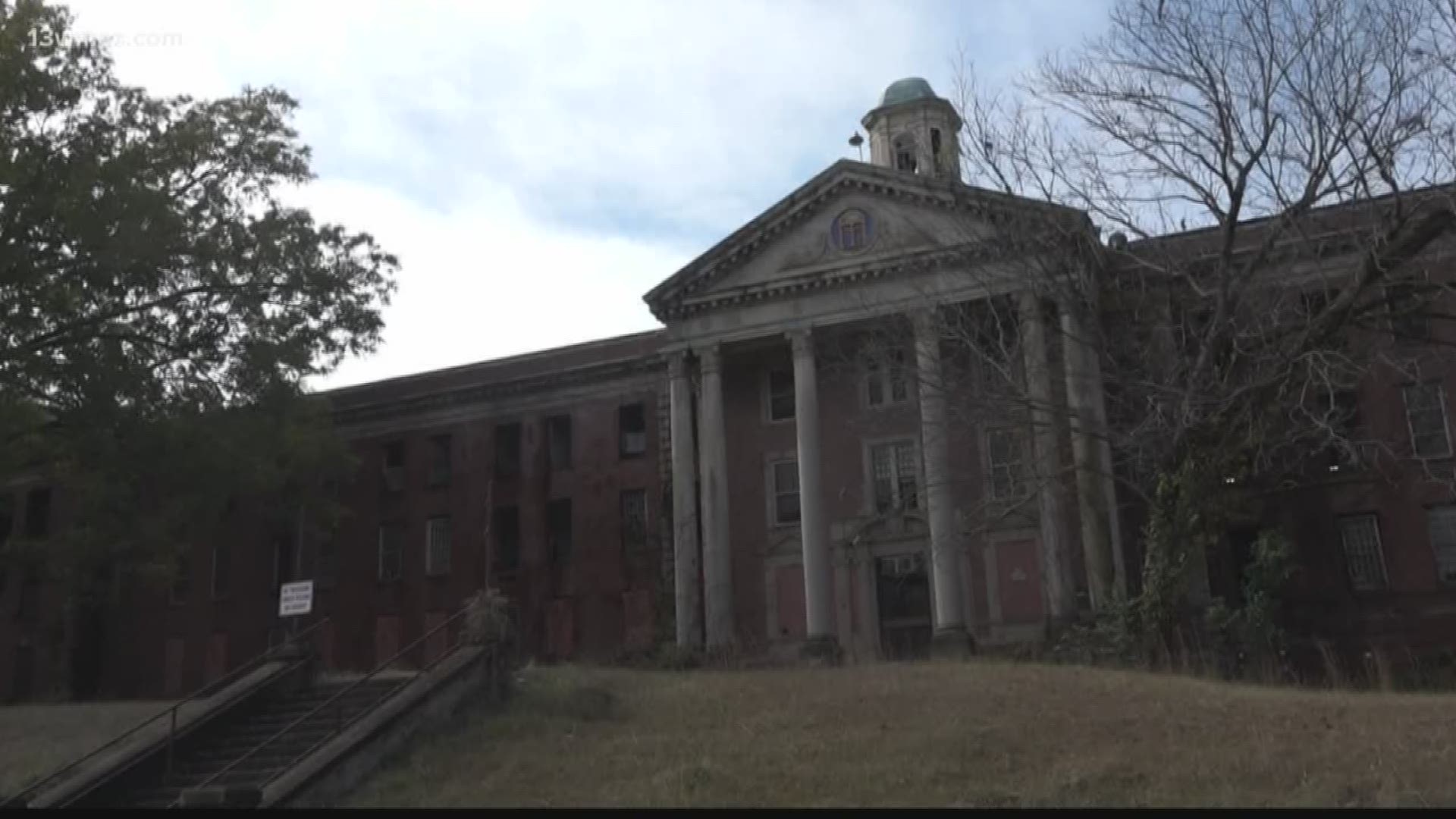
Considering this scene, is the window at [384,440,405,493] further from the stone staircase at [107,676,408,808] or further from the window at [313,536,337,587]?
the stone staircase at [107,676,408,808]

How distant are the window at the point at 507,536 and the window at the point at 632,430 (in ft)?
13.8

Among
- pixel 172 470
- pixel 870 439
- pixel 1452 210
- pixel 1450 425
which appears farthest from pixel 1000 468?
pixel 172 470

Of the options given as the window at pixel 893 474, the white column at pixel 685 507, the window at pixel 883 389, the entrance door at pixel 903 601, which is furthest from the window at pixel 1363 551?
the white column at pixel 685 507

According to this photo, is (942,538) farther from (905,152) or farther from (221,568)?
(221,568)

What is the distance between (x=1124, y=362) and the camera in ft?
98.3

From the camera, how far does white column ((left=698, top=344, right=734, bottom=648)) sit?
3622 centimetres

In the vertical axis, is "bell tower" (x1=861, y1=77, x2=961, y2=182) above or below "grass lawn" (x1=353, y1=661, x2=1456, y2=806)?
above

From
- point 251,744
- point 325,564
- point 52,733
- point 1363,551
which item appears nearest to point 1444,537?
point 1363,551

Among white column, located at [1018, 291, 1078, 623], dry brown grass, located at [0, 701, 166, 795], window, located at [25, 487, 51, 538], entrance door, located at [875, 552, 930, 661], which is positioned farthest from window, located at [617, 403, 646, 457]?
window, located at [25, 487, 51, 538]

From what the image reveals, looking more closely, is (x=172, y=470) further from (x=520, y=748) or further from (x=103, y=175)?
(x=520, y=748)

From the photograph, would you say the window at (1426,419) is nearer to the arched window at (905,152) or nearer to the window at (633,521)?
the window at (633,521)

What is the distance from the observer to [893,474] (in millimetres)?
38156

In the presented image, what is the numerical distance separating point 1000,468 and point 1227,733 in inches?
716

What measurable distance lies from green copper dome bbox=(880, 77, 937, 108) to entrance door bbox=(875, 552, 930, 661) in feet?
73.9
